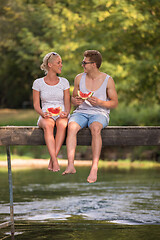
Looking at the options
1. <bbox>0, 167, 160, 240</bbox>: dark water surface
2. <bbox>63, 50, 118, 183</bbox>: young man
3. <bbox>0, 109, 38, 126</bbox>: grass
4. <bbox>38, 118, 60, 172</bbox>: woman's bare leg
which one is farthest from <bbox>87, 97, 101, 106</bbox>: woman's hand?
<bbox>0, 109, 38, 126</bbox>: grass

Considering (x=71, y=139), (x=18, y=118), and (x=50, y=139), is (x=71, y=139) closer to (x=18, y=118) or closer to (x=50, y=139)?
(x=50, y=139)

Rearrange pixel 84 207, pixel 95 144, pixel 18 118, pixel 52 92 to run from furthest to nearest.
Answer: pixel 18 118 → pixel 84 207 → pixel 52 92 → pixel 95 144

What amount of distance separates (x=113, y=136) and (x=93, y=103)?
1.49ft

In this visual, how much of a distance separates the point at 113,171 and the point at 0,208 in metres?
6.90

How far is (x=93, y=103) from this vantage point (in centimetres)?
658

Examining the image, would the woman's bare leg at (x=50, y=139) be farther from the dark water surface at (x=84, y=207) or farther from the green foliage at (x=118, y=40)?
the green foliage at (x=118, y=40)

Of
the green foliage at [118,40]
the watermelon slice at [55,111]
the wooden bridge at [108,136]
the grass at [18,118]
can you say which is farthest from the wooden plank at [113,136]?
the green foliage at [118,40]

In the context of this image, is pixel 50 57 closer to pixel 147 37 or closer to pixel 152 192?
pixel 152 192

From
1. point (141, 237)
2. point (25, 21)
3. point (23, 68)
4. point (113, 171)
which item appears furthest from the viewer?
point (23, 68)

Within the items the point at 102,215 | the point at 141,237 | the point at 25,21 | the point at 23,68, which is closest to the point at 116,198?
the point at 102,215

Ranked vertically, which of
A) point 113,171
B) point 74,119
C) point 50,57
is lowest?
point 113,171

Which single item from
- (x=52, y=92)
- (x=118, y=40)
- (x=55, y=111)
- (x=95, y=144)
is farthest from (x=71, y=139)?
(x=118, y=40)

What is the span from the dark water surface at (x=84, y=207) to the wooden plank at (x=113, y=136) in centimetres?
135

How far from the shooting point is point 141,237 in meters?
7.36
